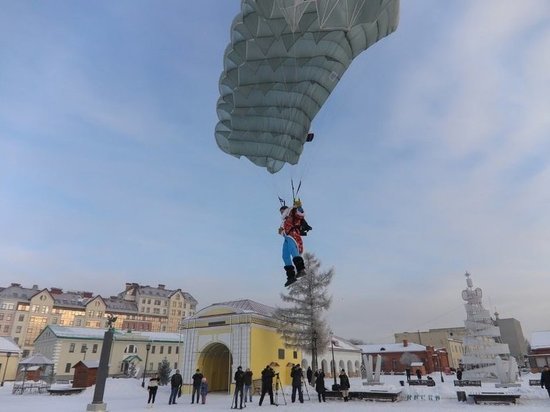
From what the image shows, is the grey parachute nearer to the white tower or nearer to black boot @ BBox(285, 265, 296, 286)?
black boot @ BBox(285, 265, 296, 286)

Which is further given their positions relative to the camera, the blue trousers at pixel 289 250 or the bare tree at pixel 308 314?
the bare tree at pixel 308 314

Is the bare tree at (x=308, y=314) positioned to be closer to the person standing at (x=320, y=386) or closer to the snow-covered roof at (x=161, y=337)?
the person standing at (x=320, y=386)

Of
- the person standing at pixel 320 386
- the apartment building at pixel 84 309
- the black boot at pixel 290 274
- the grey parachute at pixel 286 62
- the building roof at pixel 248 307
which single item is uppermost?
the apartment building at pixel 84 309

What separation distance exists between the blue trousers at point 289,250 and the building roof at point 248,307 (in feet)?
44.9

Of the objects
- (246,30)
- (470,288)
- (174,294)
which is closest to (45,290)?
(174,294)

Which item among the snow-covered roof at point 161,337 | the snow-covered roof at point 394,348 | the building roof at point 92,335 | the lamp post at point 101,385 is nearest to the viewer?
the lamp post at point 101,385

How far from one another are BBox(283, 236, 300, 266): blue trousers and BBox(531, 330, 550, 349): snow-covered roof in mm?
58275

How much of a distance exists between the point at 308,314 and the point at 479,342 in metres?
14.2

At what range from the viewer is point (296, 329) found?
991 inches

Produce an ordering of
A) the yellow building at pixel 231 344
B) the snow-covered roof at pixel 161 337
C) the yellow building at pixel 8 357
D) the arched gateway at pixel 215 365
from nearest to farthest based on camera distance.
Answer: the yellow building at pixel 231 344 → the arched gateway at pixel 215 365 → the yellow building at pixel 8 357 → the snow-covered roof at pixel 161 337

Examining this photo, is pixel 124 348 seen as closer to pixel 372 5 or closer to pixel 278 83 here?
pixel 278 83

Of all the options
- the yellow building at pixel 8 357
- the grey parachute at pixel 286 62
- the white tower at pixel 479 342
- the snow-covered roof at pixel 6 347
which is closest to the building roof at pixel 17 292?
the yellow building at pixel 8 357

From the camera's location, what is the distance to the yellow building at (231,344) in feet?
73.6

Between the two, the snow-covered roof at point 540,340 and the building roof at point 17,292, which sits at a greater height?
the building roof at point 17,292
